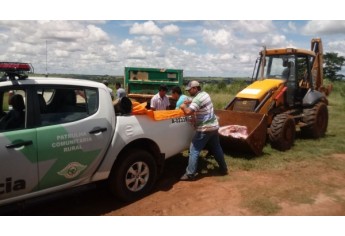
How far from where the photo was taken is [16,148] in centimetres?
369

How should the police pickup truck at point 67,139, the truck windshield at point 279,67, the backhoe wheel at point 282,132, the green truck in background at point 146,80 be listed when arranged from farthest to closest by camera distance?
the green truck in background at point 146,80 → the truck windshield at point 279,67 → the backhoe wheel at point 282,132 → the police pickup truck at point 67,139

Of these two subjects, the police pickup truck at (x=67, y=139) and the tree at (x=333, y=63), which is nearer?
the police pickup truck at (x=67, y=139)

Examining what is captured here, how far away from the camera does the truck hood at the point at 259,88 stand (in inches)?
334

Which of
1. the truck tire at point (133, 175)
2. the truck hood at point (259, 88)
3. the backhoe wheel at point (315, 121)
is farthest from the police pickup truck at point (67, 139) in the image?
the backhoe wheel at point (315, 121)

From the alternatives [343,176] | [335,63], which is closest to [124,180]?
[343,176]

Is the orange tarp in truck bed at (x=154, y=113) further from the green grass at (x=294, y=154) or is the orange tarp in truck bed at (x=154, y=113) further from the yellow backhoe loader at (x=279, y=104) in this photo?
the yellow backhoe loader at (x=279, y=104)

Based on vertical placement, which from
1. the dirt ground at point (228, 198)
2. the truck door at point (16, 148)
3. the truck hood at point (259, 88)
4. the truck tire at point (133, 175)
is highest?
the truck hood at point (259, 88)

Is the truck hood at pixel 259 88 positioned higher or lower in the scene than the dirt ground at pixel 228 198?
higher

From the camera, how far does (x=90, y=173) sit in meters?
4.48

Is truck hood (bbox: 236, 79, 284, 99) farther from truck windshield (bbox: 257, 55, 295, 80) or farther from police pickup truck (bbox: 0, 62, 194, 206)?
police pickup truck (bbox: 0, 62, 194, 206)

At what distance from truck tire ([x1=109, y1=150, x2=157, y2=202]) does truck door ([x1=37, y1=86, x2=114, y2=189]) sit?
40cm

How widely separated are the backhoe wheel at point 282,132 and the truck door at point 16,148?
5.55 metres

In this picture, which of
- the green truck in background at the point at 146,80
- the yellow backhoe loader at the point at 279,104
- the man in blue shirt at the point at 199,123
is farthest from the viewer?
the green truck in background at the point at 146,80

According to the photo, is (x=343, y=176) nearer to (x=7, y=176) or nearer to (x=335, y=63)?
(x=7, y=176)
